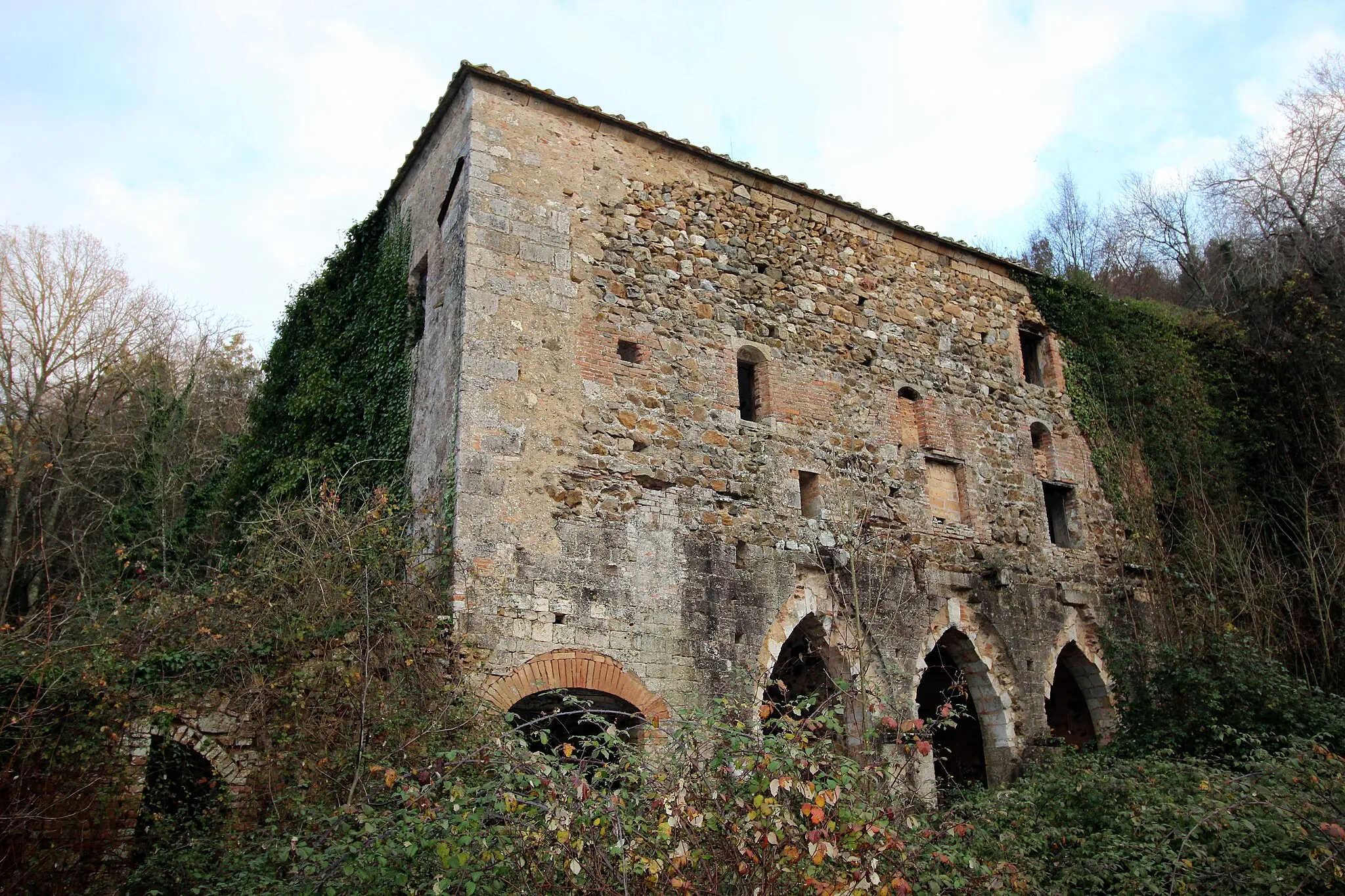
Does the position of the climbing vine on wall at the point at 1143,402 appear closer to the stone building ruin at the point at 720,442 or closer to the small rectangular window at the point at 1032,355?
the small rectangular window at the point at 1032,355

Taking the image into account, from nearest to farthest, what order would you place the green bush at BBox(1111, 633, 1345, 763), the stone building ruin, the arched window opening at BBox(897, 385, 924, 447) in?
the stone building ruin → the green bush at BBox(1111, 633, 1345, 763) → the arched window opening at BBox(897, 385, 924, 447)

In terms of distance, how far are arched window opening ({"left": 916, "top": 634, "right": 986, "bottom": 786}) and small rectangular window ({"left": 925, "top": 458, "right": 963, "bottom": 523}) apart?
146 cm

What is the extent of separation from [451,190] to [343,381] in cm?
→ 270

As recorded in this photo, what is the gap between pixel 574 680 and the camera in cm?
856

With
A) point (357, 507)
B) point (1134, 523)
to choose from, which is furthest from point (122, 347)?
point (1134, 523)

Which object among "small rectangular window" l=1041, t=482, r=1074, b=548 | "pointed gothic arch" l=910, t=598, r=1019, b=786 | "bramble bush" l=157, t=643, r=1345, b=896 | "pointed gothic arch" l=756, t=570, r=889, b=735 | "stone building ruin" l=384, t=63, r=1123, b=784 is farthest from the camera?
"small rectangular window" l=1041, t=482, r=1074, b=548

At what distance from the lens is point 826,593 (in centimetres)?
1044

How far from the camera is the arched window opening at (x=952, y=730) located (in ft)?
38.5

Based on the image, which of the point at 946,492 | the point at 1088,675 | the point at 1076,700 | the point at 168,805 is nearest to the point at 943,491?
the point at 946,492

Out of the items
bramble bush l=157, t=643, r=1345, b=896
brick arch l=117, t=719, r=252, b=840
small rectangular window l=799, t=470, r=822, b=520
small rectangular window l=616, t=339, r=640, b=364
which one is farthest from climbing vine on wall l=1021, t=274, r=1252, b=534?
brick arch l=117, t=719, r=252, b=840

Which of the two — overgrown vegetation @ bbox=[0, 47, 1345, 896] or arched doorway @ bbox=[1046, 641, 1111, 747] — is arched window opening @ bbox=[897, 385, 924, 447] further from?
arched doorway @ bbox=[1046, 641, 1111, 747]

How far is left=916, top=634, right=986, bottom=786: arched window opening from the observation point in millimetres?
11723

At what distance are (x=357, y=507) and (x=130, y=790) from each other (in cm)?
382

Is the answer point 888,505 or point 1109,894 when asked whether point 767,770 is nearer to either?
point 1109,894
